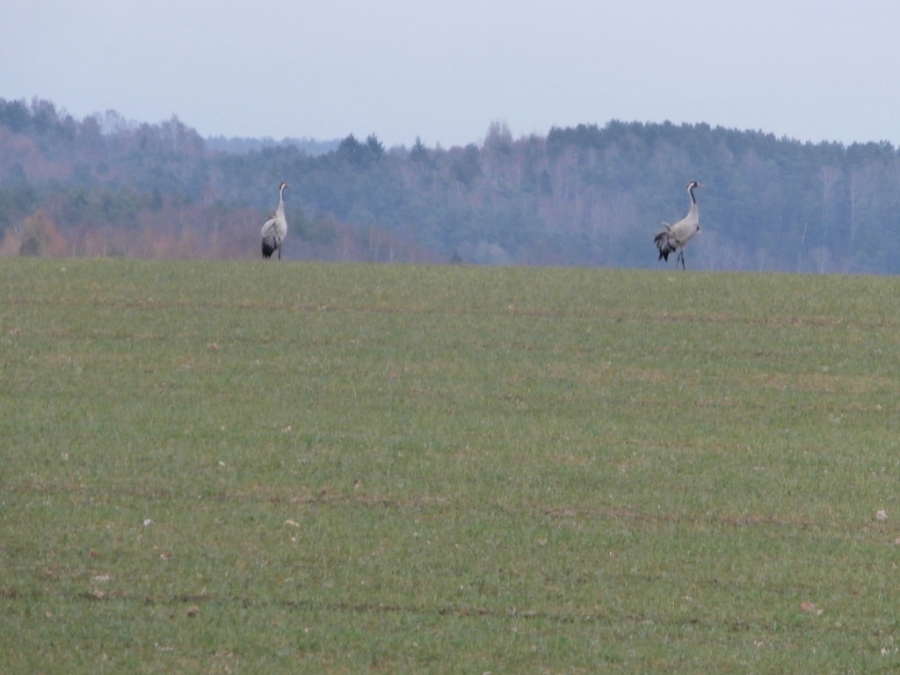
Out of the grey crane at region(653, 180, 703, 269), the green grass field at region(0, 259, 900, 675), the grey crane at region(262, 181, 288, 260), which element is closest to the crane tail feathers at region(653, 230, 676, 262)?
the grey crane at region(653, 180, 703, 269)

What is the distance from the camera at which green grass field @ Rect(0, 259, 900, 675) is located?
344 inches

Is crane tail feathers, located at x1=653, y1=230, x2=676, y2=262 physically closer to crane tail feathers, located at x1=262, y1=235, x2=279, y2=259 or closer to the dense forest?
crane tail feathers, located at x1=262, y1=235, x2=279, y2=259

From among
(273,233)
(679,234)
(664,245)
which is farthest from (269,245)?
(679,234)

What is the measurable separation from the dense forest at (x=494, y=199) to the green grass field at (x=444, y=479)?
3494cm

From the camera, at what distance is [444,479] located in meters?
12.4

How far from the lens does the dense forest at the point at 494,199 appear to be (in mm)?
72375

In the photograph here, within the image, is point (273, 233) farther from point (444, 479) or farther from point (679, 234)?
point (444, 479)

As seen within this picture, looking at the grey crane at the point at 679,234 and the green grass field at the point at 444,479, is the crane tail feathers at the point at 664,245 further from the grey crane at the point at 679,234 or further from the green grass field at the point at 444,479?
the green grass field at the point at 444,479

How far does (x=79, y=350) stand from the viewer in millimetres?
17859

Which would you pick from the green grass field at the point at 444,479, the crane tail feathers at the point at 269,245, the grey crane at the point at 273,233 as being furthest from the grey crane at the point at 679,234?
the crane tail feathers at the point at 269,245

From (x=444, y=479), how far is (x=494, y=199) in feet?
308

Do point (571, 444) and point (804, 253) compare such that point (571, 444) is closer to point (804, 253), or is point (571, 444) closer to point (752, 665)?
point (752, 665)

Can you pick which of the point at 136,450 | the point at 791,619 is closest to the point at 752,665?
A: the point at 791,619

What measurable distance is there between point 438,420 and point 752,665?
6.74m
